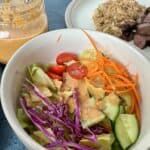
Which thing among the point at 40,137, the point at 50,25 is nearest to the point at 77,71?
the point at 40,137

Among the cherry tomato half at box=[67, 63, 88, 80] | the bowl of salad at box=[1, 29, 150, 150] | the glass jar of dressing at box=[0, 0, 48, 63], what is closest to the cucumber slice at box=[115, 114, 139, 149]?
the bowl of salad at box=[1, 29, 150, 150]

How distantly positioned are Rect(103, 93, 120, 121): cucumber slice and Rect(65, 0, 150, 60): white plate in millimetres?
279

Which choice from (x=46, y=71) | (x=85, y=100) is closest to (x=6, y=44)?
(x=46, y=71)

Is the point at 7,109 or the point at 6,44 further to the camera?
the point at 6,44

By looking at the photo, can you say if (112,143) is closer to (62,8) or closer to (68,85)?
(68,85)

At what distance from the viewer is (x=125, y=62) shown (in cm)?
73

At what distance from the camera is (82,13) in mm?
1008

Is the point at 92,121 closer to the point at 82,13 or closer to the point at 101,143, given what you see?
the point at 101,143

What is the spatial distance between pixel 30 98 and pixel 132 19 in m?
0.40

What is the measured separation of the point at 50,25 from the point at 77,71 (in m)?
0.32

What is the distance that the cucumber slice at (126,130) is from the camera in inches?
23.5

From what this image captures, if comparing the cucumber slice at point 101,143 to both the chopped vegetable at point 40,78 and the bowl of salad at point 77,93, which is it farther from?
the chopped vegetable at point 40,78

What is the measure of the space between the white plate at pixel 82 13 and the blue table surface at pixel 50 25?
0.04 metres

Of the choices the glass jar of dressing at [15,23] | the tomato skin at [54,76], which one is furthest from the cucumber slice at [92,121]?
the glass jar of dressing at [15,23]
